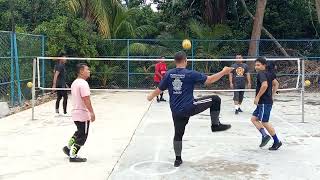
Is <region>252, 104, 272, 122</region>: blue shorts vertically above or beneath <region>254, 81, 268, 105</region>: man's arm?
beneath

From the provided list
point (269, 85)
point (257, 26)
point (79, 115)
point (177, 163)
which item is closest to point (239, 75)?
point (269, 85)

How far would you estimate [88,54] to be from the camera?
71.5 feet

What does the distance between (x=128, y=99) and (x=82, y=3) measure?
699 cm

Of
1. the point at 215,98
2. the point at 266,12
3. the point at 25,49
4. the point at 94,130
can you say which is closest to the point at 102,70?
the point at 25,49

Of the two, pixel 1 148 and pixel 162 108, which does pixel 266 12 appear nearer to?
pixel 162 108

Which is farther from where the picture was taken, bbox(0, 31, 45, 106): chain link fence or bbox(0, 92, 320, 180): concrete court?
bbox(0, 31, 45, 106): chain link fence

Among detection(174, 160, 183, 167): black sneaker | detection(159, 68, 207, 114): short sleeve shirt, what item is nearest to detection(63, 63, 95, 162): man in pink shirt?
detection(159, 68, 207, 114): short sleeve shirt

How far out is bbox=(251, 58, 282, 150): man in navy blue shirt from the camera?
8750mm

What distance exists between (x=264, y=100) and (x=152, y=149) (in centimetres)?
220

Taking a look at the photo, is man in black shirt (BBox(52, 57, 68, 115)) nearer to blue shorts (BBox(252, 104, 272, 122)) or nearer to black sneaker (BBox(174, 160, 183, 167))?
blue shorts (BBox(252, 104, 272, 122))

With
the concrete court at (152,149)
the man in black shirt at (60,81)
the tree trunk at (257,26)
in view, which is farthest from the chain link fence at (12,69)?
the tree trunk at (257,26)

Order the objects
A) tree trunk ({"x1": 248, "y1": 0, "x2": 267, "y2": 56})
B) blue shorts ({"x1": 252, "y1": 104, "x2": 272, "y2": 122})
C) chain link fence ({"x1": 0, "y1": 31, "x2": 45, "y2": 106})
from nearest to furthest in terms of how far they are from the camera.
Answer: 1. blue shorts ({"x1": 252, "y1": 104, "x2": 272, "y2": 122})
2. chain link fence ({"x1": 0, "y1": 31, "x2": 45, "y2": 106})
3. tree trunk ({"x1": 248, "y1": 0, "x2": 267, "y2": 56})

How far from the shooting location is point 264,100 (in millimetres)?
8859

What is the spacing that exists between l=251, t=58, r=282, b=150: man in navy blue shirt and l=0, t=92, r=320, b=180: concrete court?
0.82 ft
